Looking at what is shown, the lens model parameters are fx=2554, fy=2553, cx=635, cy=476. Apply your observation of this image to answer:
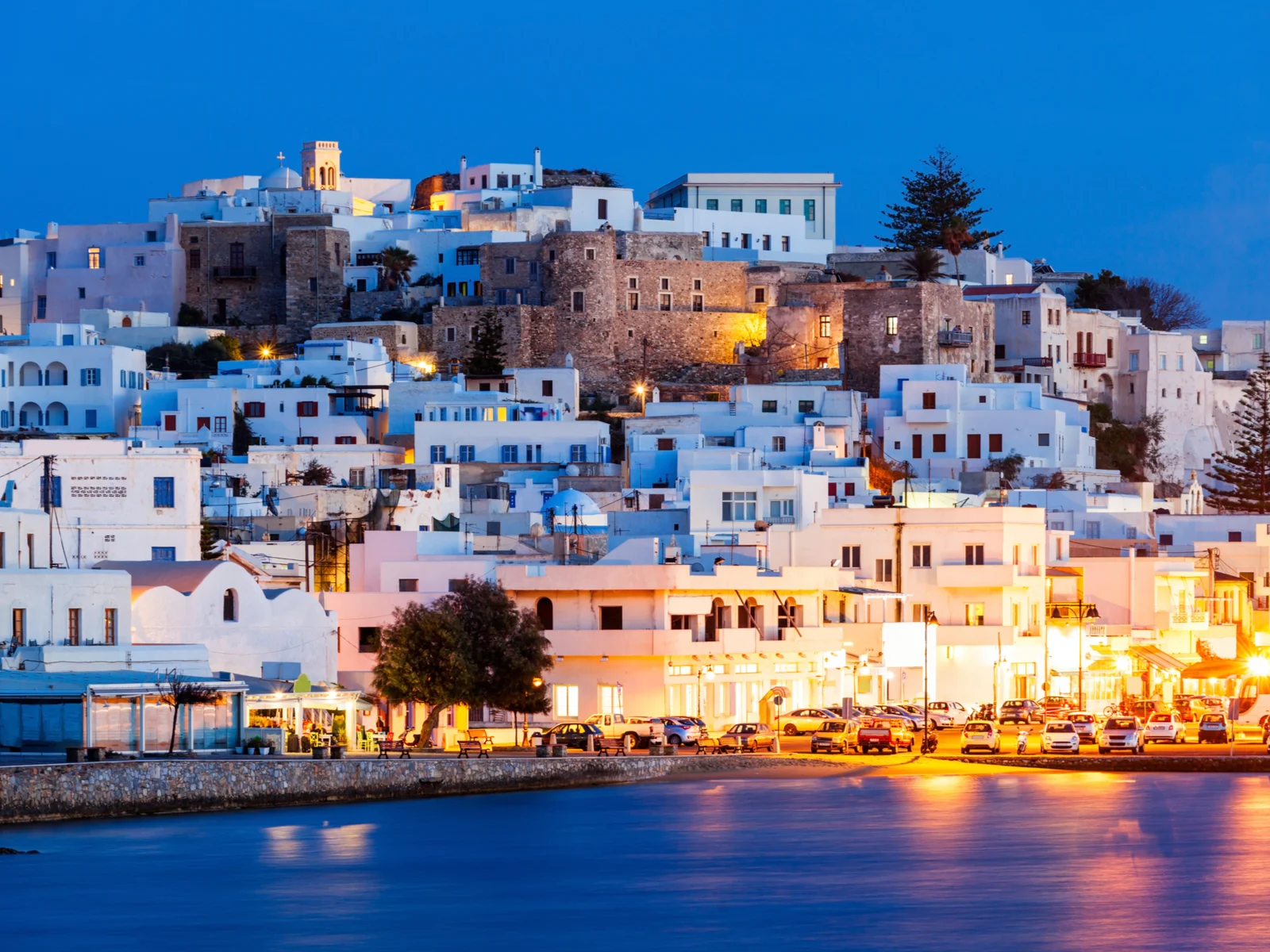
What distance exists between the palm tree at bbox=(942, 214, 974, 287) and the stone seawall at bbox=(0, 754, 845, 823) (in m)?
56.2

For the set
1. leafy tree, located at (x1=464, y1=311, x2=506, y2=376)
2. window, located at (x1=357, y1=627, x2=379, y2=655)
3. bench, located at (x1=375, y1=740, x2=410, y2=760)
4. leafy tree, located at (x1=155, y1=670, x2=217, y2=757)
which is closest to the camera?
leafy tree, located at (x1=155, y1=670, x2=217, y2=757)

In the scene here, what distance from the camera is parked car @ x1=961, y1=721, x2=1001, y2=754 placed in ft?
175

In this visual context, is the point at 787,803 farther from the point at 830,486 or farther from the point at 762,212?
the point at 762,212

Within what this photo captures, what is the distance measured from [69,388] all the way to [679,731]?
3590 centimetres

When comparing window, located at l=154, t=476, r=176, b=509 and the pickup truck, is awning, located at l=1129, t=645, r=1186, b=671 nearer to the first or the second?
the pickup truck

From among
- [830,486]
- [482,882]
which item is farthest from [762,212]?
[482,882]

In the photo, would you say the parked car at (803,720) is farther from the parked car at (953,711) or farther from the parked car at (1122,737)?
the parked car at (1122,737)

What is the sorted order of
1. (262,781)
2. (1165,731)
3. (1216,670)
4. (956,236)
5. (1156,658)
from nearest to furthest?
(262,781) → (1165,731) → (1216,670) → (1156,658) → (956,236)

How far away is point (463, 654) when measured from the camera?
51406mm

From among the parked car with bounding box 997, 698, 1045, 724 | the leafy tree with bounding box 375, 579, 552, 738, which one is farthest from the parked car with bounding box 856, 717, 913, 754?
the parked car with bounding box 997, 698, 1045, 724

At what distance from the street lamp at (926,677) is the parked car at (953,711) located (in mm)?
197

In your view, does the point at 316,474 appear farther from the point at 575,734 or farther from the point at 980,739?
the point at 980,739

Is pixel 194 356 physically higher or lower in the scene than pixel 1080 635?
higher

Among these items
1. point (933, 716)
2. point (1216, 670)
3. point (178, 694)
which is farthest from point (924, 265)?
point (178, 694)
